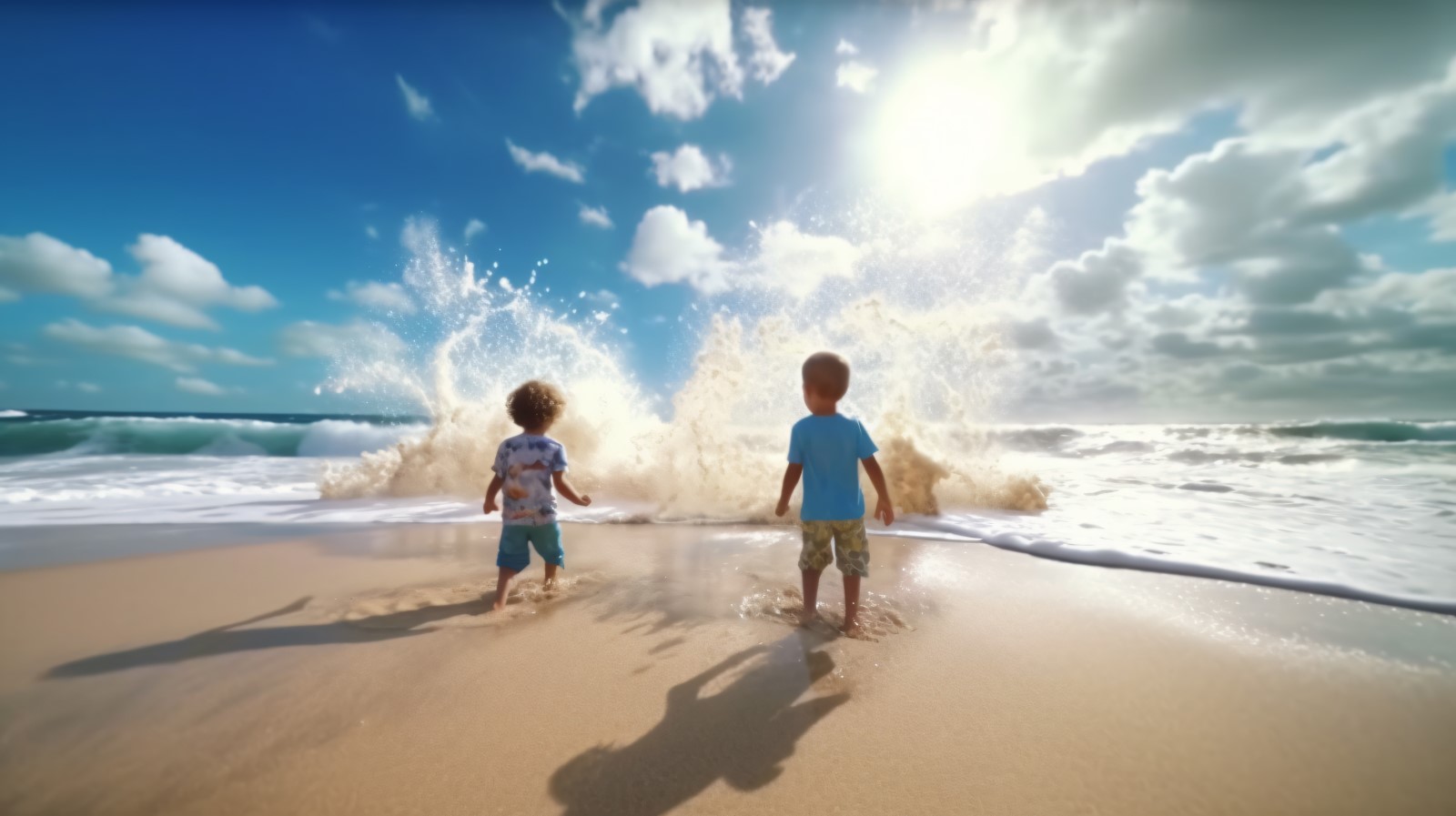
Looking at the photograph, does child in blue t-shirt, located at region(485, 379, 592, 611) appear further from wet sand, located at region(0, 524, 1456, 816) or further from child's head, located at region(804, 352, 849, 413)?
child's head, located at region(804, 352, 849, 413)

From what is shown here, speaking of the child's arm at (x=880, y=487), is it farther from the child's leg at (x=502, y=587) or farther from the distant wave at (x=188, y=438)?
the distant wave at (x=188, y=438)

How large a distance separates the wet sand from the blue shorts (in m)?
0.25

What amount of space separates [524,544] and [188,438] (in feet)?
98.4

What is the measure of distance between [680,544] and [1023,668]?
3.20 metres

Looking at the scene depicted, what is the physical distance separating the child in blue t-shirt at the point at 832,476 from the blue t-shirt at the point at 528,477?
154 cm

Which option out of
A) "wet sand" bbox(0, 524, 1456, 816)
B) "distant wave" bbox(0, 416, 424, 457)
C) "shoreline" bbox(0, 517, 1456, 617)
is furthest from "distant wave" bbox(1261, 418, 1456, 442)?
"distant wave" bbox(0, 416, 424, 457)

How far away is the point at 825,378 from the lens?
10.00 ft

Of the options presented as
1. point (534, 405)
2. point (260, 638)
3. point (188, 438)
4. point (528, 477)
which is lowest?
point (260, 638)

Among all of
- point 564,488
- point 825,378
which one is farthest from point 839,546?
point 564,488

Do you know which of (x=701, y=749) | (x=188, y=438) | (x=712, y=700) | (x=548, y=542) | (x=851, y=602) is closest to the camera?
(x=701, y=749)

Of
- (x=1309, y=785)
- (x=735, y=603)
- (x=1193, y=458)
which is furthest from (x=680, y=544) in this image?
(x=1193, y=458)

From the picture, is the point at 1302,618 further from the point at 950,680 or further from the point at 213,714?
the point at 213,714

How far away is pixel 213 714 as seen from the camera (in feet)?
6.73

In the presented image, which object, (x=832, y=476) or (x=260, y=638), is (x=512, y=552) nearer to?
(x=260, y=638)
